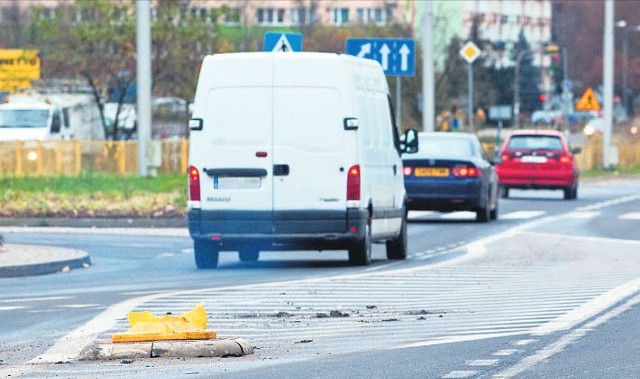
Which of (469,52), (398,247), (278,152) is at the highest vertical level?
(469,52)

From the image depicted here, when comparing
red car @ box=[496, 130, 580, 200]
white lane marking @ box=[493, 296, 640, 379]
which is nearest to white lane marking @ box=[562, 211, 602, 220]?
red car @ box=[496, 130, 580, 200]

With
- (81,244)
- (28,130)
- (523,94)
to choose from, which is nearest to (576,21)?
(523,94)

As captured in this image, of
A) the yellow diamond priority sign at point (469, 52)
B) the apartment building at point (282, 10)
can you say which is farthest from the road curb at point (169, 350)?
the apartment building at point (282, 10)

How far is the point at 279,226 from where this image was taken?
19.1m

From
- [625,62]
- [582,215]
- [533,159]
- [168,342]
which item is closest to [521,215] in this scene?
[582,215]

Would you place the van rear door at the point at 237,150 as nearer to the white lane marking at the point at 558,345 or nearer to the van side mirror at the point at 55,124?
the white lane marking at the point at 558,345

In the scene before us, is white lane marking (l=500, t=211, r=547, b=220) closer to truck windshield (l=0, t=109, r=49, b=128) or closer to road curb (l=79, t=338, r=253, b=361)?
road curb (l=79, t=338, r=253, b=361)

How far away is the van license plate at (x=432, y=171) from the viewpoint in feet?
98.9

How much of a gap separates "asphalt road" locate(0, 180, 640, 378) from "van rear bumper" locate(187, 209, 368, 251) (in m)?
0.37

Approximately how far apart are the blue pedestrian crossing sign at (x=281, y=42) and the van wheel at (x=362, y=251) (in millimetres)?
7060

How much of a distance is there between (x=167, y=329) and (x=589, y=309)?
3.82 meters

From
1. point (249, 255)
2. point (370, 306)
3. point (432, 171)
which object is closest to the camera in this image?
point (370, 306)

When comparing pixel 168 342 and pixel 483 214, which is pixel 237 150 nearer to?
pixel 168 342

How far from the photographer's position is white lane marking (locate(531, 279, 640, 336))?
1236 cm
